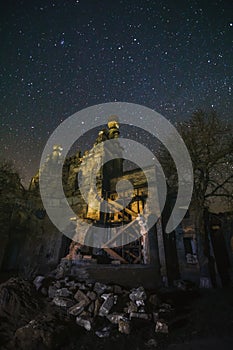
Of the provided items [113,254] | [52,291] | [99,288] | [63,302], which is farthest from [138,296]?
[113,254]

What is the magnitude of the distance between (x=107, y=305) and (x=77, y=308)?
1.16 metres

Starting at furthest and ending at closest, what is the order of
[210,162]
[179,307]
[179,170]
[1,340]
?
[179,170]
[210,162]
[179,307]
[1,340]

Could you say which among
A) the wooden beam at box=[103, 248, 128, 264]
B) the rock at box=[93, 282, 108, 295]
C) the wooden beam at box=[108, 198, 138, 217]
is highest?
the wooden beam at box=[108, 198, 138, 217]

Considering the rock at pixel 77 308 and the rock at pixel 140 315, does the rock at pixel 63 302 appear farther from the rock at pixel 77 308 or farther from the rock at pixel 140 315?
the rock at pixel 140 315

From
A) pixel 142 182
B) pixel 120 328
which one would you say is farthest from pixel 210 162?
pixel 120 328

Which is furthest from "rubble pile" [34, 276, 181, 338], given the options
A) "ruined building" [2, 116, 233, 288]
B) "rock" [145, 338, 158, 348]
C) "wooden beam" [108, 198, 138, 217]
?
"wooden beam" [108, 198, 138, 217]

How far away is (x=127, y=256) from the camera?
13.4 metres

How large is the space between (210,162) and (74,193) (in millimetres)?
17874

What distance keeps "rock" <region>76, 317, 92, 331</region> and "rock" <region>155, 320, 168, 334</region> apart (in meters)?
2.27

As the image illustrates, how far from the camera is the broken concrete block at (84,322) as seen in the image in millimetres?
5773

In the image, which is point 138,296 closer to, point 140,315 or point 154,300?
point 154,300

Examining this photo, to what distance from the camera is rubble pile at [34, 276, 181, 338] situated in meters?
5.73

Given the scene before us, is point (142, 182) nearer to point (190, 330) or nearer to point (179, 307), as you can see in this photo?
point (179, 307)

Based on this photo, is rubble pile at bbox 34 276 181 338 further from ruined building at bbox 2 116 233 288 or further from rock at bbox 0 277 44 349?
ruined building at bbox 2 116 233 288
